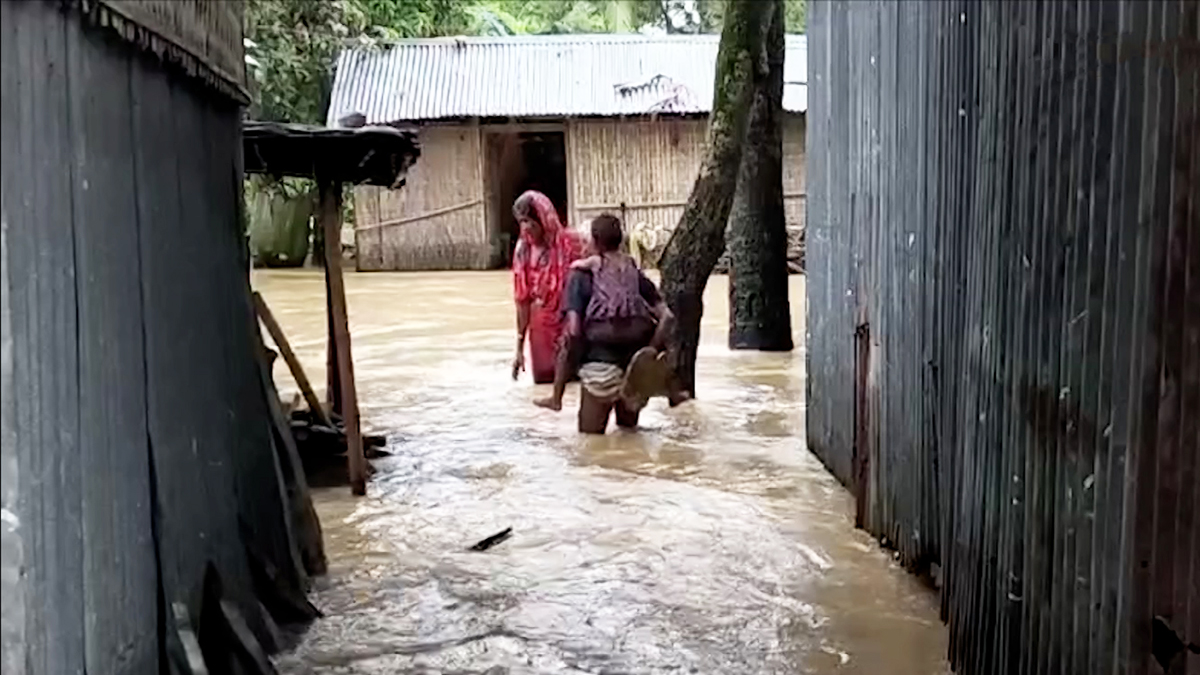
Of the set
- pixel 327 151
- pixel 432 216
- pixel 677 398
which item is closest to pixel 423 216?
pixel 432 216

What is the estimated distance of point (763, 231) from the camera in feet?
42.6

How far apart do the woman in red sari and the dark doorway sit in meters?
13.4

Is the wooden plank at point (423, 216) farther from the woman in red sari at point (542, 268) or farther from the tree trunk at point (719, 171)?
the tree trunk at point (719, 171)

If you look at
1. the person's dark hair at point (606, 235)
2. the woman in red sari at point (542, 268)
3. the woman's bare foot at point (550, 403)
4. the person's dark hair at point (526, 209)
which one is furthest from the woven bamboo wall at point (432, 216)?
the person's dark hair at point (606, 235)

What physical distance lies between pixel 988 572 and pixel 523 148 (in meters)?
24.0

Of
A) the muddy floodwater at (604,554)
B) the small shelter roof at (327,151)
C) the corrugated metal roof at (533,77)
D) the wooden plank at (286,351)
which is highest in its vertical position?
the corrugated metal roof at (533,77)

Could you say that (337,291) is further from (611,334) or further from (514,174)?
(514,174)

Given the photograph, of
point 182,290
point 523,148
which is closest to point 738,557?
point 182,290

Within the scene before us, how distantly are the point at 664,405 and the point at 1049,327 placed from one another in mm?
6817

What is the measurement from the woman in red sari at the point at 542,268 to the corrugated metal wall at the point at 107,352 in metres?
5.99

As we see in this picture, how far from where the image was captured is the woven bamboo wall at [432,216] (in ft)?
79.8

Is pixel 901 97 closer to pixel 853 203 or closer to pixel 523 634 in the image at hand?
pixel 853 203

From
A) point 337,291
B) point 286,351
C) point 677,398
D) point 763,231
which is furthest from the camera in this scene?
point 763,231

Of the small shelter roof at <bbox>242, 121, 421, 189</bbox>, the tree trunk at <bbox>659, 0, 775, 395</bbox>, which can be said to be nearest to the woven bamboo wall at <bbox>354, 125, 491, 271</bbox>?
the tree trunk at <bbox>659, 0, 775, 395</bbox>
